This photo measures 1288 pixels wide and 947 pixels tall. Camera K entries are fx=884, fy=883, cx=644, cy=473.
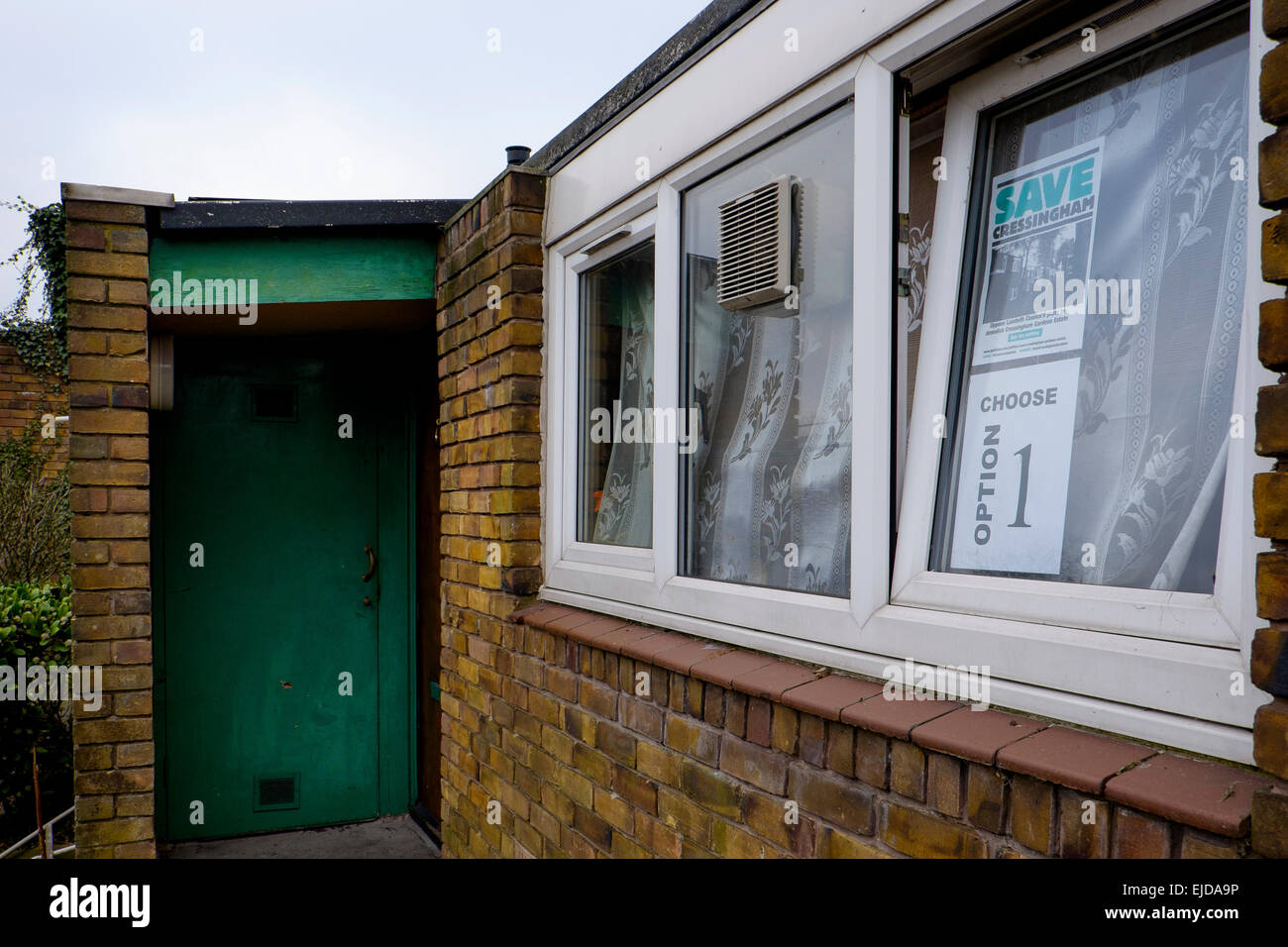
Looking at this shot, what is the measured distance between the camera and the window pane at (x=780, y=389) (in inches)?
72.0

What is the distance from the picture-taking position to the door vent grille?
4379 millimetres

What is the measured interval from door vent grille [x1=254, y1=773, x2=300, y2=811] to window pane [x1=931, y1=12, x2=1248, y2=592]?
390cm

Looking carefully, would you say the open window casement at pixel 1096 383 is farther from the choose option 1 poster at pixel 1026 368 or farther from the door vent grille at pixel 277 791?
the door vent grille at pixel 277 791

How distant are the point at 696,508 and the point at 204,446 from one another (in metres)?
3.06

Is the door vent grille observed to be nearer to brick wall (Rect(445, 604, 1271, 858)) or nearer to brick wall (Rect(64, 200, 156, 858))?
brick wall (Rect(64, 200, 156, 858))

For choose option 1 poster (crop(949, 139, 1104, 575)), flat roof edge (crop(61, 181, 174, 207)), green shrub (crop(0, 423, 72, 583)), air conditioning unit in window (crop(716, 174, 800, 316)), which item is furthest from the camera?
green shrub (crop(0, 423, 72, 583))

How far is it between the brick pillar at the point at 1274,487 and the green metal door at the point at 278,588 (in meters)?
4.13

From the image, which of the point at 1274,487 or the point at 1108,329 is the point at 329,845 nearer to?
the point at 1108,329

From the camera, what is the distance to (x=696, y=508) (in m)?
2.29

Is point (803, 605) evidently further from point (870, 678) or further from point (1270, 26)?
point (1270, 26)

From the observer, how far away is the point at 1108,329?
1.39 meters

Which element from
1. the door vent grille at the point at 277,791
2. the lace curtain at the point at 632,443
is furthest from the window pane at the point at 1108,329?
the door vent grille at the point at 277,791

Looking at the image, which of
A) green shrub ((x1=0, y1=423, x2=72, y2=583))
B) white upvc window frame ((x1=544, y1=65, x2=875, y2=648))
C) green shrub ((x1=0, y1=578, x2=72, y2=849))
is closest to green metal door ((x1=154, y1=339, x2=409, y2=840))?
green shrub ((x1=0, y1=578, x2=72, y2=849))
